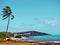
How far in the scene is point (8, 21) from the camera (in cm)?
5841

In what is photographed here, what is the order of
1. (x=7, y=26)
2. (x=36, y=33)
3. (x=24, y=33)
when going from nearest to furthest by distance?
(x=7, y=26)
(x=24, y=33)
(x=36, y=33)

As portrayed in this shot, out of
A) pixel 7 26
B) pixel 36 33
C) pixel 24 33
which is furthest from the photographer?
pixel 36 33

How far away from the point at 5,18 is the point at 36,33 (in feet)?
315

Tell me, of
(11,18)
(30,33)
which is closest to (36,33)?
(30,33)

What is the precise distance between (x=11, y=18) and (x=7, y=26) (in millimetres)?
3517

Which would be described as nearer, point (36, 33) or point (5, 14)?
point (5, 14)

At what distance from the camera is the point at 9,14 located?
60219 mm

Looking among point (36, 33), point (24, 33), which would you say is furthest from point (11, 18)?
point (36, 33)

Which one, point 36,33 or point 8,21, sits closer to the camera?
point 8,21

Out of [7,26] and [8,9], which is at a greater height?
[8,9]

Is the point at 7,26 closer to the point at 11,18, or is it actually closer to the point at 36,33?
the point at 11,18

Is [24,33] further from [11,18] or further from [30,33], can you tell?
[11,18]

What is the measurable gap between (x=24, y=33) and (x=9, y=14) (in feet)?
278

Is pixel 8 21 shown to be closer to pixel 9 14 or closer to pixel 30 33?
pixel 9 14
